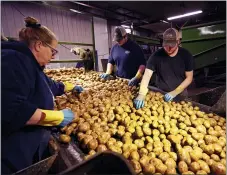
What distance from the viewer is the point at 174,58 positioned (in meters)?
3.21

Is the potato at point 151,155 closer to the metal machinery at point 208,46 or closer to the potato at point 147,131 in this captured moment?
the potato at point 147,131

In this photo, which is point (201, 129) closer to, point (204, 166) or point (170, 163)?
point (204, 166)

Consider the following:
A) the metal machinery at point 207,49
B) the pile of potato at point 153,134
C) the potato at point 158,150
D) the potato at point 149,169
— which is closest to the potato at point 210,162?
the pile of potato at point 153,134

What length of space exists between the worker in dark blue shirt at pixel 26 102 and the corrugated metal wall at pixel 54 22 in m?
6.26

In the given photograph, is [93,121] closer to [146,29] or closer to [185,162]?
[185,162]

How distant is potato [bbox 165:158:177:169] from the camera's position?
56.9 inches

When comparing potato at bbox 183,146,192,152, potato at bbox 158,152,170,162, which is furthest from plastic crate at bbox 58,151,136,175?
potato at bbox 183,146,192,152

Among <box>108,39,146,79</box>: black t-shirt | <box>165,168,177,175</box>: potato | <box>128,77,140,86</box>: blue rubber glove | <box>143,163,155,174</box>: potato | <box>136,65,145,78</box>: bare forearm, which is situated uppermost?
<box>108,39,146,79</box>: black t-shirt

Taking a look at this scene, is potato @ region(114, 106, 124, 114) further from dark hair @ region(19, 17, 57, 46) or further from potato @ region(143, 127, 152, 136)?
dark hair @ region(19, 17, 57, 46)

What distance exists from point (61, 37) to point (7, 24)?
8.30 feet

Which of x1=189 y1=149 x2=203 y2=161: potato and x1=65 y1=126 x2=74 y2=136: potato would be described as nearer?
x1=189 y1=149 x2=203 y2=161: potato

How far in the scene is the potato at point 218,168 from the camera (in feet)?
4.58

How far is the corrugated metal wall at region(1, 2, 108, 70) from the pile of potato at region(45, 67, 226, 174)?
635 centimetres

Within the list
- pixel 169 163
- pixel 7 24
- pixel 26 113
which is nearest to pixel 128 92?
pixel 169 163
